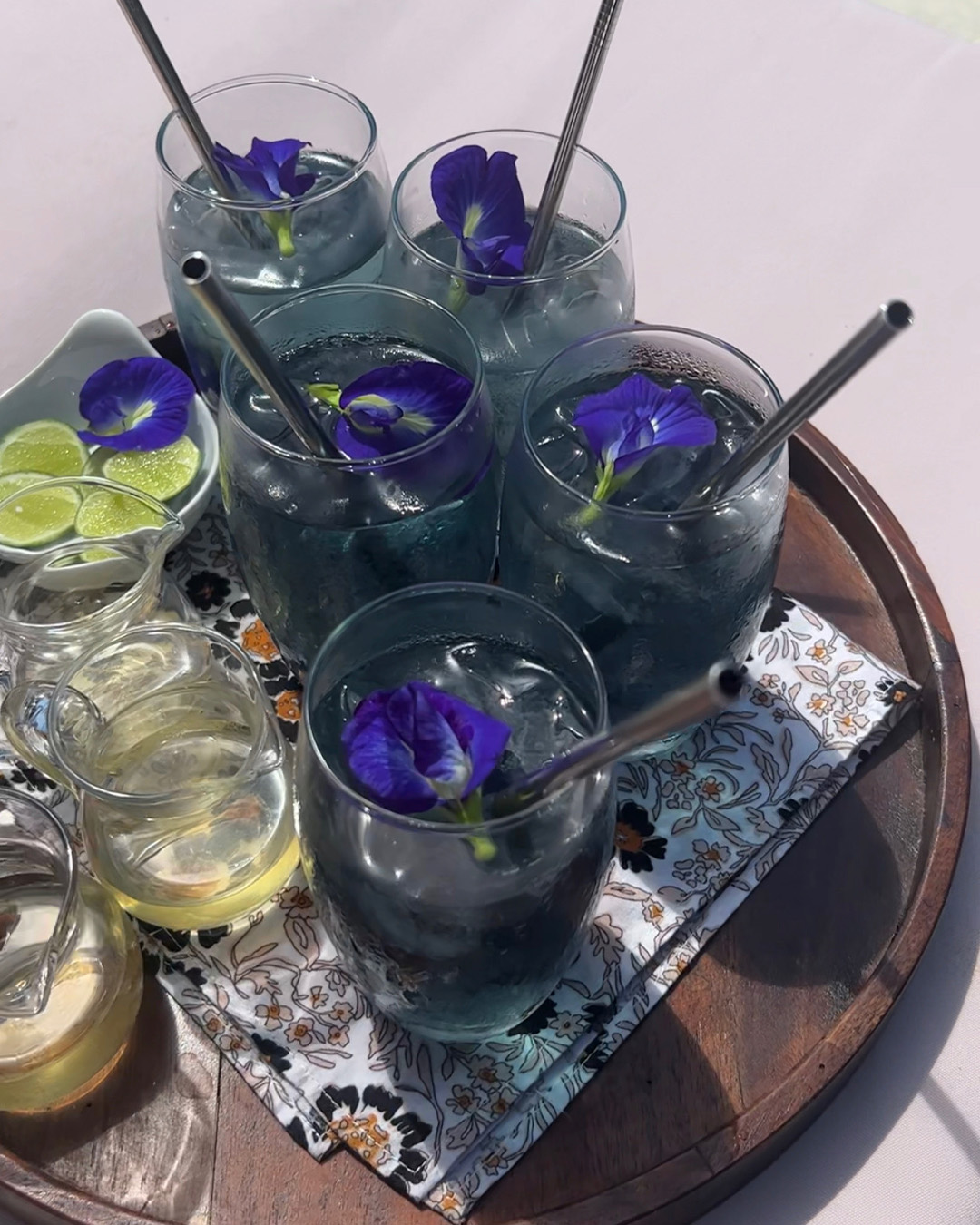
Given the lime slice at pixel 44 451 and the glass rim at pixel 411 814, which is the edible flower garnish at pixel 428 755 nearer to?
the glass rim at pixel 411 814

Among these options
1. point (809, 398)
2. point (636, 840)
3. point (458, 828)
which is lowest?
point (636, 840)

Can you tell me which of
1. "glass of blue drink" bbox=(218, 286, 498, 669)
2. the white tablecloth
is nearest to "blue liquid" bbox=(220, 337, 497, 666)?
"glass of blue drink" bbox=(218, 286, 498, 669)

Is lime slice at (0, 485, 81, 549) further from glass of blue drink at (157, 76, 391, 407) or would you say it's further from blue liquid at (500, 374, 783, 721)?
blue liquid at (500, 374, 783, 721)

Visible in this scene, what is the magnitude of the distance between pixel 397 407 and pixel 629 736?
0.20m

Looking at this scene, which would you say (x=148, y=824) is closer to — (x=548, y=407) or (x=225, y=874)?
(x=225, y=874)

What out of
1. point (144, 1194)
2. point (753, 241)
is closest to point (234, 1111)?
point (144, 1194)

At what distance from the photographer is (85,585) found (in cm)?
59

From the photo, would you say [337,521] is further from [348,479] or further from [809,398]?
[809,398]

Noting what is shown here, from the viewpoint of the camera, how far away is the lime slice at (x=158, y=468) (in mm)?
653

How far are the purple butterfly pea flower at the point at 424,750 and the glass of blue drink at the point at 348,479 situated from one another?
0.37 feet

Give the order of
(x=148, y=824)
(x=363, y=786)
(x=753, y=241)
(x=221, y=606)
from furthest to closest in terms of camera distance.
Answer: (x=753, y=241), (x=221, y=606), (x=148, y=824), (x=363, y=786)

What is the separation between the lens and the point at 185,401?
2.19ft

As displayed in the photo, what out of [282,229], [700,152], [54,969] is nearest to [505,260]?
[282,229]

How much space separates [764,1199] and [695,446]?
0.32 meters
